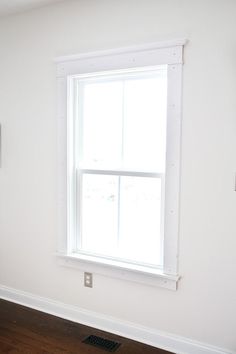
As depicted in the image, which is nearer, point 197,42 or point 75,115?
point 197,42

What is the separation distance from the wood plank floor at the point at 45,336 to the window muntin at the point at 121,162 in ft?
1.98

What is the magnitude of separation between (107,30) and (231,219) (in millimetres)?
1652

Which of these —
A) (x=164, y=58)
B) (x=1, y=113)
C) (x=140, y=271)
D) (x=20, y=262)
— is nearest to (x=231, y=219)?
(x=140, y=271)

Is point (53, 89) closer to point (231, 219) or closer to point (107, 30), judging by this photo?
point (107, 30)

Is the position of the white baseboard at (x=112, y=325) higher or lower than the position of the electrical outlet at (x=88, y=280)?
lower

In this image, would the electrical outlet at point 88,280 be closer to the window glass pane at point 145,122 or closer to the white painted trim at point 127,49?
the window glass pane at point 145,122

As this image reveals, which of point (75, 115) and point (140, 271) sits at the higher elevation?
point (75, 115)

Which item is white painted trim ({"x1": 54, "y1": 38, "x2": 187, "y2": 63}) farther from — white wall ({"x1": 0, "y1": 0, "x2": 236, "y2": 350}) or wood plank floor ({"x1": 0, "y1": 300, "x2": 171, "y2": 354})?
wood plank floor ({"x1": 0, "y1": 300, "x2": 171, "y2": 354})

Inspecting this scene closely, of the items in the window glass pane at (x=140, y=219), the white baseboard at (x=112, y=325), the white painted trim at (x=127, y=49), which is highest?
the white painted trim at (x=127, y=49)

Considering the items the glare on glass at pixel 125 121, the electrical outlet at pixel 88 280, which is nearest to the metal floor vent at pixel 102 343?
the electrical outlet at pixel 88 280

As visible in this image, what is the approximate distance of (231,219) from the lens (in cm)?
204

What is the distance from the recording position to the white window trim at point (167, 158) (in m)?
2.15

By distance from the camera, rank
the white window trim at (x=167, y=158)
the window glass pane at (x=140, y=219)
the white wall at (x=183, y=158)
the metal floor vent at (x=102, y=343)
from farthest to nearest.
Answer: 1. the window glass pane at (x=140, y=219)
2. the metal floor vent at (x=102, y=343)
3. the white window trim at (x=167, y=158)
4. the white wall at (x=183, y=158)

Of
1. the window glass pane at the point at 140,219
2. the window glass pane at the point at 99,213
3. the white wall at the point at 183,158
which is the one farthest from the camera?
the window glass pane at the point at 99,213
